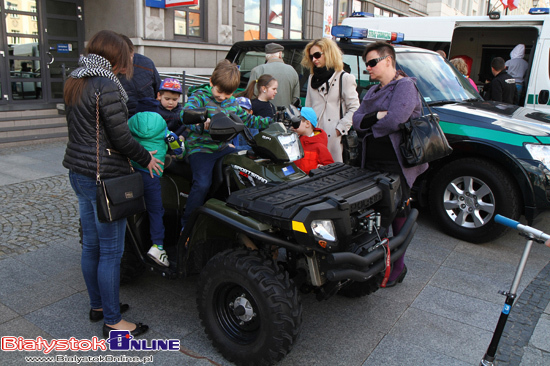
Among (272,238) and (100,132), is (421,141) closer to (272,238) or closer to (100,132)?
(272,238)

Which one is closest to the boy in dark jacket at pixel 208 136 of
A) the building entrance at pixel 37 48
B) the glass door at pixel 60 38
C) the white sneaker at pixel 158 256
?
the white sneaker at pixel 158 256

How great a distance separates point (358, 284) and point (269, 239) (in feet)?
4.10

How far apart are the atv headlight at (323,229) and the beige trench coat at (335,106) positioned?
2.48 metres

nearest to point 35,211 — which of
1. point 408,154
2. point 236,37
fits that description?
point 408,154

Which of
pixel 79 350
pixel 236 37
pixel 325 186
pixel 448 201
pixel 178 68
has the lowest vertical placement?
pixel 79 350

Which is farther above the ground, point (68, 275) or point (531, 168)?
point (531, 168)

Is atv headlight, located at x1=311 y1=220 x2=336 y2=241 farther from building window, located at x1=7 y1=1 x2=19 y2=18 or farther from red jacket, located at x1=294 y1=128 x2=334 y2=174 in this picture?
building window, located at x1=7 y1=1 x2=19 y2=18

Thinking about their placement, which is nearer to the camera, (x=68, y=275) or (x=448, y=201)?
(x=68, y=275)

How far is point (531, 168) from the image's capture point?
4555 millimetres

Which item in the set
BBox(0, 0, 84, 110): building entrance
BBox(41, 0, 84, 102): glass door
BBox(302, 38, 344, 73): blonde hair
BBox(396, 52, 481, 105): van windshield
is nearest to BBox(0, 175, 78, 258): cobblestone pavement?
BBox(302, 38, 344, 73): blonde hair

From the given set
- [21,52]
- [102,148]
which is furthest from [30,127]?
[102,148]

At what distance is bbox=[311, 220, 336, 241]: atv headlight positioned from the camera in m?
2.46

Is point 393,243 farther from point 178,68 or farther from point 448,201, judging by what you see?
point 178,68

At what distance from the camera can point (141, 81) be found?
467 cm
